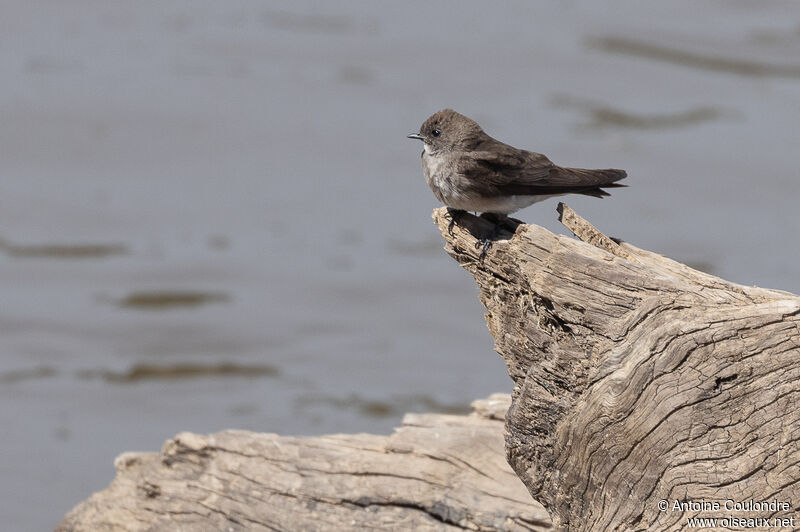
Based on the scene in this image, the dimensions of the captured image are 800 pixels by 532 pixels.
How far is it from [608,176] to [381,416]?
6592mm

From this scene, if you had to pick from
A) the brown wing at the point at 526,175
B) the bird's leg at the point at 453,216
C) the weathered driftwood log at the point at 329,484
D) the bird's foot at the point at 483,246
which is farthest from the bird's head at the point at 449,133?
the weathered driftwood log at the point at 329,484

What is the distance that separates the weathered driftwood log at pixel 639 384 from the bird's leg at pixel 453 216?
1.91 ft

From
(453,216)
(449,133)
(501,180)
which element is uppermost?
(449,133)

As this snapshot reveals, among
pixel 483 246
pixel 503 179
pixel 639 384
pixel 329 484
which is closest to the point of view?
pixel 639 384

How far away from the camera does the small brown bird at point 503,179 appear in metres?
6.22

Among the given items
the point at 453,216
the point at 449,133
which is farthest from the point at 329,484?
the point at 449,133

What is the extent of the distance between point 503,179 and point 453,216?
1.10 feet

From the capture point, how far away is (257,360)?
13.3 meters

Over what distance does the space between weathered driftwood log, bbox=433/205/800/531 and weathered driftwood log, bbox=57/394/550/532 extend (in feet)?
2.89

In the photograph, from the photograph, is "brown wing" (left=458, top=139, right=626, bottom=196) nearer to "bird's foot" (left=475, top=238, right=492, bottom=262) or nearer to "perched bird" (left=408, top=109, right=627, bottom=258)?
"perched bird" (left=408, top=109, right=627, bottom=258)

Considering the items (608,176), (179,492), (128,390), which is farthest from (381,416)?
(608,176)

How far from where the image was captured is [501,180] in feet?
20.9

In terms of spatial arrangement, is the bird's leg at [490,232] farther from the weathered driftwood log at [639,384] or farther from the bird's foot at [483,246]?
the weathered driftwood log at [639,384]

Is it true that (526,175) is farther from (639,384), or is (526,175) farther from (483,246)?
(639,384)
